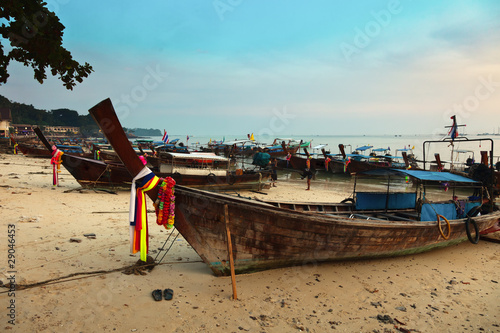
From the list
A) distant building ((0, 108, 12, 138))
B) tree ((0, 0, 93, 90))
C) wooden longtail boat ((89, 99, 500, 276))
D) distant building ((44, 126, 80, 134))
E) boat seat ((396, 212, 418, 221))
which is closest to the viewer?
tree ((0, 0, 93, 90))

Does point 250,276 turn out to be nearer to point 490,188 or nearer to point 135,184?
point 135,184

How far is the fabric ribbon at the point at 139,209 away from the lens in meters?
4.45

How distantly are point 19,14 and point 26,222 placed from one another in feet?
19.8

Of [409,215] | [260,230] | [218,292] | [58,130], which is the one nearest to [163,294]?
[218,292]

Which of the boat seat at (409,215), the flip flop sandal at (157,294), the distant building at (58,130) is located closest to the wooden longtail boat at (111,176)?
the flip flop sandal at (157,294)

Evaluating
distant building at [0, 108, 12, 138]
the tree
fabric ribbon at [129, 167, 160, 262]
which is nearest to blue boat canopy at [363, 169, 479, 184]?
fabric ribbon at [129, 167, 160, 262]

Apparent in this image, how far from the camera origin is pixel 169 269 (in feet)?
18.0

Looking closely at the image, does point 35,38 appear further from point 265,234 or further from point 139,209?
point 265,234

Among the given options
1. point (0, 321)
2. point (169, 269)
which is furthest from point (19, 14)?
point (169, 269)

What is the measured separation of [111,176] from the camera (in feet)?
44.9

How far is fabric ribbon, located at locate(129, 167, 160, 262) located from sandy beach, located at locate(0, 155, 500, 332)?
0.78 m

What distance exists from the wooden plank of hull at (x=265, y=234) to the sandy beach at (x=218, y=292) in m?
0.37

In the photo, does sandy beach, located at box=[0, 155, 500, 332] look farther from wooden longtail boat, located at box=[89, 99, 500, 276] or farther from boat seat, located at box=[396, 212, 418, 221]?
boat seat, located at box=[396, 212, 418, 221]

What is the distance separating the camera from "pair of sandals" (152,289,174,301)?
4.43 metres
